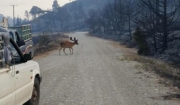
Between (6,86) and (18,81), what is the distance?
27.9 inches

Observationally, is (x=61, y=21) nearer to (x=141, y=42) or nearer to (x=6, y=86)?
→ (x=141, y=42)

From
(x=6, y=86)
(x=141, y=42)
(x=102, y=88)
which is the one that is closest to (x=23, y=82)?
(x=6, y=86)

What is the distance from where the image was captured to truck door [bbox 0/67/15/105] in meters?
4.77

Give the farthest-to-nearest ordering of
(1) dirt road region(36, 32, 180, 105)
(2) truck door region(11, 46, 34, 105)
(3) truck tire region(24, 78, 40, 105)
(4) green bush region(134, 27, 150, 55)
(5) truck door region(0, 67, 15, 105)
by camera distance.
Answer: (4) green bush region(134, 27, 150, 55), (1) dirt road region(36, 32, 180, 105), (3) truck tire region(24, 78, 40, 105), (2) truck door region(11, 46, 34, 105), (5) truck door region(0, 67, 15, 105)

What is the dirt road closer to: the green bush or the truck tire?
the truck tire

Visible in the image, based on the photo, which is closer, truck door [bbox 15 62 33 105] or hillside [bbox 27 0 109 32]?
truck door [bbox 15 62 33 105]

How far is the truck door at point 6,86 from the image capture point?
15.6 ft

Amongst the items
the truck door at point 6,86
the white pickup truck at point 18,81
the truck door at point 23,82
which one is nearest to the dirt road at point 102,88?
the white pickup truck at point 18,81

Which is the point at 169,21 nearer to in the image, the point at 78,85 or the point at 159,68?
the point at 159,68

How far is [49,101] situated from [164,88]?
402 cm

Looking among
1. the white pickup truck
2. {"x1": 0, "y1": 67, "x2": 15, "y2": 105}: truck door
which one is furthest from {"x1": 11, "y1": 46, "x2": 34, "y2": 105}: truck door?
{"x1": 0, "y1": 67, "x2": 15, "y2": 105}: truck door

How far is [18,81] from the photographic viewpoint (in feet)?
18.6

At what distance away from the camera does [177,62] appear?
18.8 metres

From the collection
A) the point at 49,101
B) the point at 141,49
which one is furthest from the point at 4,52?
the point at 141,49
